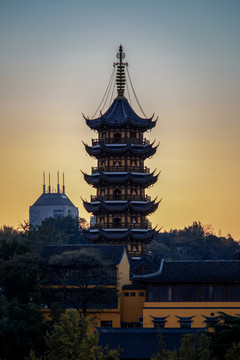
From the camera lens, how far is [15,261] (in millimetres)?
79625

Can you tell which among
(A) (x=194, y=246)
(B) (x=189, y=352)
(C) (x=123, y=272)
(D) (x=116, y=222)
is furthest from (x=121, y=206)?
(A) (x=194, y=246)

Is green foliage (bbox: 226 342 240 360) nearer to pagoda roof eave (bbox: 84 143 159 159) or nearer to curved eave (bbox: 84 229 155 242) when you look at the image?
curved eave (bbox: 84 229 155 242)

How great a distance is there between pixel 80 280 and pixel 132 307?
19.4 ft

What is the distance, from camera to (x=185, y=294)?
7981 centimetres

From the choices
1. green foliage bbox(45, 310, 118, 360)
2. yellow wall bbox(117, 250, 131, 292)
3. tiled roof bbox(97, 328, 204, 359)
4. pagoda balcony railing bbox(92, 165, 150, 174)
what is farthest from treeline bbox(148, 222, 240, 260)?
green foliage bbox(45, 310, 118, 360)

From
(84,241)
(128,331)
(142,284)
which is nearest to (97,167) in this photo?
(142,284)

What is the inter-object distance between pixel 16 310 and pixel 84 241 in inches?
3141

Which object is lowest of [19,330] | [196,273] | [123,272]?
[19,330]

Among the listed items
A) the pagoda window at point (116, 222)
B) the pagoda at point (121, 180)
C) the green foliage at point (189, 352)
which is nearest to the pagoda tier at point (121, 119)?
the pagoda at point (121, 180)

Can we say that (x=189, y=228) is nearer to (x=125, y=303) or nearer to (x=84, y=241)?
(x=84, y=241)

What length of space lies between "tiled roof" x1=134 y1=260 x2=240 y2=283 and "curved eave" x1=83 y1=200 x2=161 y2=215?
1675 centimetres

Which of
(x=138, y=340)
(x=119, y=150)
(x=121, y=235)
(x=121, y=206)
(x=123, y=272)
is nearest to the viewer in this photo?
(x=138, y=340)

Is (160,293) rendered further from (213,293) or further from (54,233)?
(54,233)

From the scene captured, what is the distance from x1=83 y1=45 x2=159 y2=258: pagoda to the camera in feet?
322
